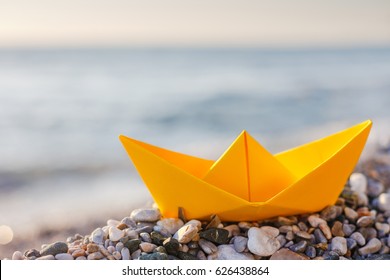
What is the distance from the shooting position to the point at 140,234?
0.82m

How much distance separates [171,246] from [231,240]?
0.10 m

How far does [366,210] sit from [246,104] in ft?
6.78

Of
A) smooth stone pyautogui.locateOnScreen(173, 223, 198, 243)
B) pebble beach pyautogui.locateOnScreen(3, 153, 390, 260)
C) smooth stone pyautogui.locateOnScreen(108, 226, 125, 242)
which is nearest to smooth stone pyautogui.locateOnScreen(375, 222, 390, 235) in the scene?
pebble beach pyautogui.locateOnScreen(3, 153, 390, 260)

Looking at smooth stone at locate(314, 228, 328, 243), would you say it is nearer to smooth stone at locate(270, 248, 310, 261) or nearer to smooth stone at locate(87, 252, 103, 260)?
smooth stone at locate(270, 248, 310, 261)

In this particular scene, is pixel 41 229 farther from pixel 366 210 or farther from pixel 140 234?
pixel 366 210

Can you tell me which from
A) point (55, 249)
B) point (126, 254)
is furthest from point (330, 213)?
point (55, 249)

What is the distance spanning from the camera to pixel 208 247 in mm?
792

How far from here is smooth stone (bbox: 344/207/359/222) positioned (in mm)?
911

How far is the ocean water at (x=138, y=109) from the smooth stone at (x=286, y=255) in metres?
0.60

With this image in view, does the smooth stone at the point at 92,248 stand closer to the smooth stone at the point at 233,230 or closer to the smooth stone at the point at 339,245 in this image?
the smooth stone at the point at 233,230

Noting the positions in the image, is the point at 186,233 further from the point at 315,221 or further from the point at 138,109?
the point at 138,109

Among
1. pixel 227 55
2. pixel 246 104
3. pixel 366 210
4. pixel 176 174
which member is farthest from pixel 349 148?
pixel 227 55

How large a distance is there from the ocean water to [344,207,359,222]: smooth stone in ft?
1.98
